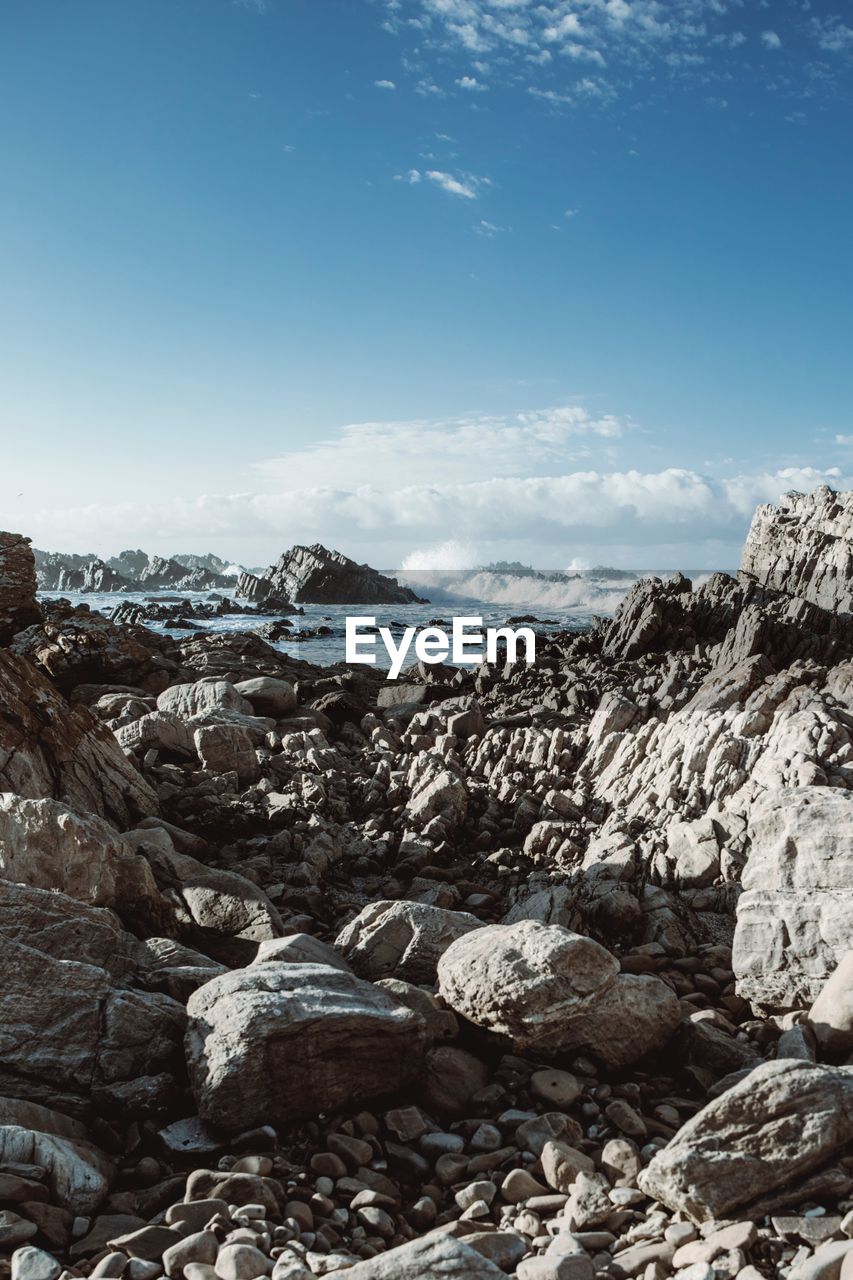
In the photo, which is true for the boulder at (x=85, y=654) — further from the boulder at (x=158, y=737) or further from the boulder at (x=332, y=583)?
the boulder at (x=332, y=583)

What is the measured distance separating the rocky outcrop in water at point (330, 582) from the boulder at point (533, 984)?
68287mm

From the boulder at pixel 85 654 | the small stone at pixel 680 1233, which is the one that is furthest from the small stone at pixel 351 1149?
the boulder at pixel 85 654

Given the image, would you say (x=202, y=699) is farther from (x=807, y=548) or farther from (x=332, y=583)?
(x=332, y=583)

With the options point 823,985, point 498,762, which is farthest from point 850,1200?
point 498,762

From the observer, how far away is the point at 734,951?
6.82 metres

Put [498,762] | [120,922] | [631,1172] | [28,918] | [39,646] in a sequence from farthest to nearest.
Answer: [39,646] < [498,762] < [120,922] < [28,918] < [631,1172]

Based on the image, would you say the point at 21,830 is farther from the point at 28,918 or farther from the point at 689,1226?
the point at 689,1226

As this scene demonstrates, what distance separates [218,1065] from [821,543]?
66.2 feet

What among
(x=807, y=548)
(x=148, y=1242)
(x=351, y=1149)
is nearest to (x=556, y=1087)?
(x=351, y=1149)

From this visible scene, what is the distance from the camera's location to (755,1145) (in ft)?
14.1

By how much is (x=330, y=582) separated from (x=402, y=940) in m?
69.5

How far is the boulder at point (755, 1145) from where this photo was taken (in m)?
4.18

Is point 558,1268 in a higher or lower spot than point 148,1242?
higher

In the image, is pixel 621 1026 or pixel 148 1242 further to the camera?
pixel 621 1026
